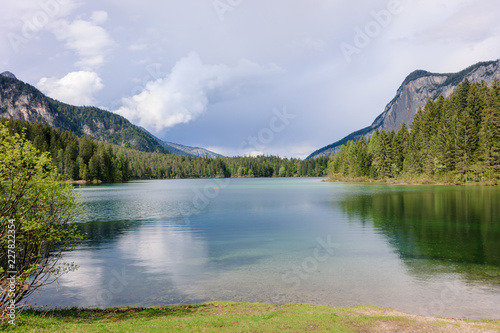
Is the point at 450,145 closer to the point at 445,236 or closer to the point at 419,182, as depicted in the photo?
the point at 419,182

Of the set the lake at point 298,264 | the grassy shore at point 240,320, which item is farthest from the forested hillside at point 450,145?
the grassy shore at point 240,320

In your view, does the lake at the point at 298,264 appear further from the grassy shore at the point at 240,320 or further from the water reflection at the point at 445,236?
the grassy shore at the point at 240,320

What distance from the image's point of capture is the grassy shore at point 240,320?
990 cm

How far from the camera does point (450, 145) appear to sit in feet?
313

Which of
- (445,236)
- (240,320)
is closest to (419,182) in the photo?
(445,236)

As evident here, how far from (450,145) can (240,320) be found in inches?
4258

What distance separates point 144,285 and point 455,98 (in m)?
131

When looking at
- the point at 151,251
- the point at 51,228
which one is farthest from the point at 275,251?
the point at 51,228

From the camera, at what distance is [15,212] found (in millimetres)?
11414

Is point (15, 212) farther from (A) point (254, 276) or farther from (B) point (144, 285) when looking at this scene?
(A) point (254, 276)

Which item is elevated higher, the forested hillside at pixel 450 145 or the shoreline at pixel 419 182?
the forested hillside at pixel 450 145

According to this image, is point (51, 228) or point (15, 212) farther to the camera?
point (51, 228)

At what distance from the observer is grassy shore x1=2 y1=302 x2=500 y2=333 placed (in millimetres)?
9898

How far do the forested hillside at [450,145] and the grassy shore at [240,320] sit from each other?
9412cm
